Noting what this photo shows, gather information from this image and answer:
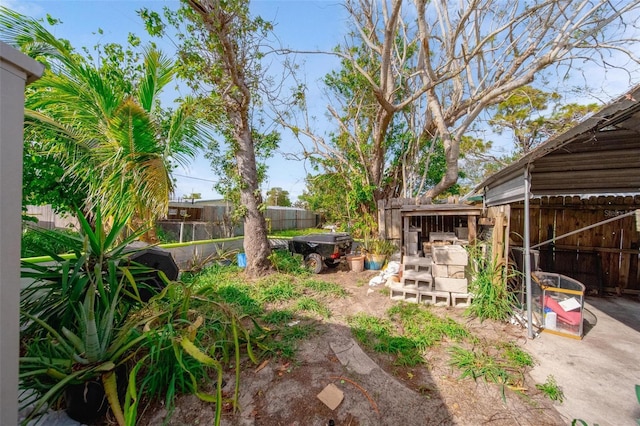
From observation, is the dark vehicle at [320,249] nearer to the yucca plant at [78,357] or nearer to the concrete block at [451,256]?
the concrete block at [451,256]

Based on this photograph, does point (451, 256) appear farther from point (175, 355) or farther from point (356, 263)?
point (175, 355)

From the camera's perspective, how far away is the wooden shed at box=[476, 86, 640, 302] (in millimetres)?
2738

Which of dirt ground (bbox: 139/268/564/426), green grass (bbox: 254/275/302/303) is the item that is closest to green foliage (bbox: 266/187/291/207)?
green grass (bbox: 254/275/302/303)

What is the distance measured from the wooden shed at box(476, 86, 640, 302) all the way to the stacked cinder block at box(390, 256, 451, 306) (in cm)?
142

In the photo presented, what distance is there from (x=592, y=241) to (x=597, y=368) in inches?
143

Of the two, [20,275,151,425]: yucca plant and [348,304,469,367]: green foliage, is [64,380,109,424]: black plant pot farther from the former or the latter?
[348,304,469,367]: green foliage

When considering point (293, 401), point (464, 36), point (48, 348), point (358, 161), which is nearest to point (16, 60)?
point (48, 348)

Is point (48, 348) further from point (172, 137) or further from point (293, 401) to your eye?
point (172, 137)

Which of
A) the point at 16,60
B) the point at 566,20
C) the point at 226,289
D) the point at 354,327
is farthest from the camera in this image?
the point at 566,20

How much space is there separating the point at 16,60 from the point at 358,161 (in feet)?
27.4

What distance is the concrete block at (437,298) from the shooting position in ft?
12.7

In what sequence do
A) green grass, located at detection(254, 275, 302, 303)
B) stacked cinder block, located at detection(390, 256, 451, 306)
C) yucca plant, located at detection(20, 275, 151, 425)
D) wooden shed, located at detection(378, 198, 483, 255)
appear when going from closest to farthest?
yucca plant, located at detection(20, 275, 151, 425) < stacked cinder block, located at detection(390, 256, 451, 306) < green grass, located at detection(254, 275, 302, 303) < wooden shed, located at detection(378, 198, 483, 255)

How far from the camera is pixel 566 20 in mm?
5738

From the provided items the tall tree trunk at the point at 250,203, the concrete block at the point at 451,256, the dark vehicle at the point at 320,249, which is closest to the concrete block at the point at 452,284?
the concrete block at the point at 451,256
